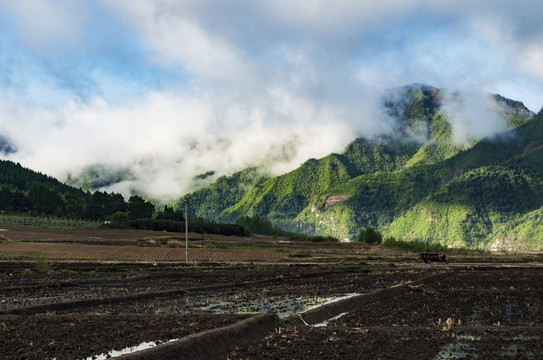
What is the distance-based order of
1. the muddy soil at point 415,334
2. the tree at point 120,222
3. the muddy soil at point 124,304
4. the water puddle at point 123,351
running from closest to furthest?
the water puddle at point 123,351, the muddy soil at point 415,334, the muddy soil at point 124,304, the tree at point 120,222

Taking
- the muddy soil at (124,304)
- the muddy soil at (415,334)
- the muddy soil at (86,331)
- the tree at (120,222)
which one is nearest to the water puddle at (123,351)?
the muddy soil at (86,331)

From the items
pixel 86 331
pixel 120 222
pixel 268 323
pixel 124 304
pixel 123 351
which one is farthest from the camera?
pixel 120 222

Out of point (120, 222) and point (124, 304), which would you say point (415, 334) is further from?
point (120, 222)

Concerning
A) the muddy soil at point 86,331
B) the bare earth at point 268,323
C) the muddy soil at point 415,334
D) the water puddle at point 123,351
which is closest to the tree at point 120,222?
the bare earth at point 268,323

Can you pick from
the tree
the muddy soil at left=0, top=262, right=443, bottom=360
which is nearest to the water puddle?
the muddy soil at left=0, top=262, right=443, bottom=360

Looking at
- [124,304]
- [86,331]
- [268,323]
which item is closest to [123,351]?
[86,331]

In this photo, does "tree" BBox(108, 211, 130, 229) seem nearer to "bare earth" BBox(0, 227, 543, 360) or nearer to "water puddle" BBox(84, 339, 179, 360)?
"bare earth" BBox(0, 227, 543, 360)

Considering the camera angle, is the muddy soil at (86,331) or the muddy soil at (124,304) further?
the muddy soil at (124,304)

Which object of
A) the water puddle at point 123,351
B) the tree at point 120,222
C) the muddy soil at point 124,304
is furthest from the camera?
the tree at point 120,222

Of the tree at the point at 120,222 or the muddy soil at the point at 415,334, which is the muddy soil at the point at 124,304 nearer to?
the muddy soil at the point at 415,334

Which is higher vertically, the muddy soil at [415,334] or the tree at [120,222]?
the tree at [120,222]

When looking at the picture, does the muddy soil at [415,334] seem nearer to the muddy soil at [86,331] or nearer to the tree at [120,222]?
the muddy soil at [86,331]

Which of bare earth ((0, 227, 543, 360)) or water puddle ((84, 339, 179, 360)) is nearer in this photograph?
water puddle ((84, 339, 179, 360))

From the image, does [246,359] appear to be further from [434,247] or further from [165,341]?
[434,247]
